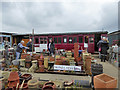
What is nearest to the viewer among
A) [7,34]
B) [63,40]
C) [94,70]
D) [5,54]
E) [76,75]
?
[94,70]

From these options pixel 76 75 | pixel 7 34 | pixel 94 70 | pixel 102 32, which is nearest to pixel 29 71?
pixel 76 75

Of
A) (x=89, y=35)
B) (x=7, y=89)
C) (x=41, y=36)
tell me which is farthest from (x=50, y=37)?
(x=7, y=89)

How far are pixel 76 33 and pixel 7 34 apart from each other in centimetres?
1073

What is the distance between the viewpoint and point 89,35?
32.1 feet

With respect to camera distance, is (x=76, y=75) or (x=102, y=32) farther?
(x=102, y=32)

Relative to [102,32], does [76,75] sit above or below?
below

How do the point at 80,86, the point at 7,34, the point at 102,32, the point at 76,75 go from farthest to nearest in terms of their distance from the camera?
the point at 7,34 → the point at 102,32 → the point at 76,75 → the point at 80,86

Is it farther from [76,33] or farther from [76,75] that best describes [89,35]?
[76,75]

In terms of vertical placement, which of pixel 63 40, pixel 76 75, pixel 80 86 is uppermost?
pixel 63 40

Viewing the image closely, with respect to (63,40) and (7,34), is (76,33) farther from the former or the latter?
(7,34)

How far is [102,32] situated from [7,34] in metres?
14.0

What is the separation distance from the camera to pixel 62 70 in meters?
4.35

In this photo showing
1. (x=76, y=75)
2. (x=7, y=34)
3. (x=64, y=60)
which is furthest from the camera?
(x=7, y=34)

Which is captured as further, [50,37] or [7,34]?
[7,34]
